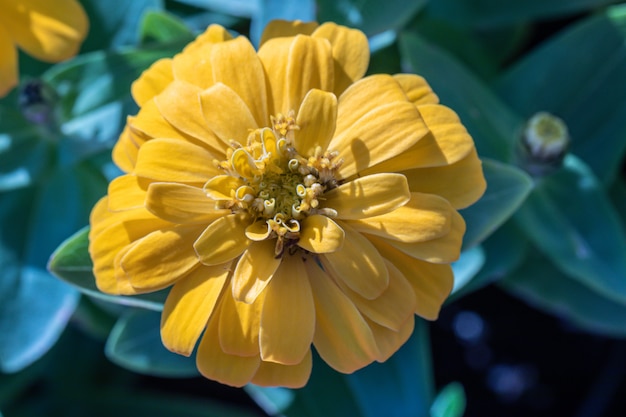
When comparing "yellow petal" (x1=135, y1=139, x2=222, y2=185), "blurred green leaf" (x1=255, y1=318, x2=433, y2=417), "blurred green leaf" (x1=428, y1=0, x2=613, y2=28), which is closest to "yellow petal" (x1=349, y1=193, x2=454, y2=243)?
"yellow petal" (x1=135, y1=139, x2=222, y2=185)

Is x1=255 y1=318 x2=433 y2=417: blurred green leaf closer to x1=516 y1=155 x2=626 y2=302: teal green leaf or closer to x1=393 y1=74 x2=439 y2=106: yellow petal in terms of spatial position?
x1=516 y1=155 x2=626 y2=302: teal green leaf

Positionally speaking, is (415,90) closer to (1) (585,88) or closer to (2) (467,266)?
(2) (467,266)

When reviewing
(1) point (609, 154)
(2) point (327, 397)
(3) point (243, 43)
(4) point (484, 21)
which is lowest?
(2) point (327, 397)

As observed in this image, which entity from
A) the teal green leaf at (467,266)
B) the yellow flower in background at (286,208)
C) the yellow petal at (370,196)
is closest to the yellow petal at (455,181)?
the yellow flower in background at (286,208)

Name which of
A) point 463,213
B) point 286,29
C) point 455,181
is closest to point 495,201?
point 463,213

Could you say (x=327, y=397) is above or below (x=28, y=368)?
above

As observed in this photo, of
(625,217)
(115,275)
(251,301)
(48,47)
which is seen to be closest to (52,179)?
(48,47)

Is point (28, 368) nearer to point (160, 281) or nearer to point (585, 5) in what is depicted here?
point (160, 281)
